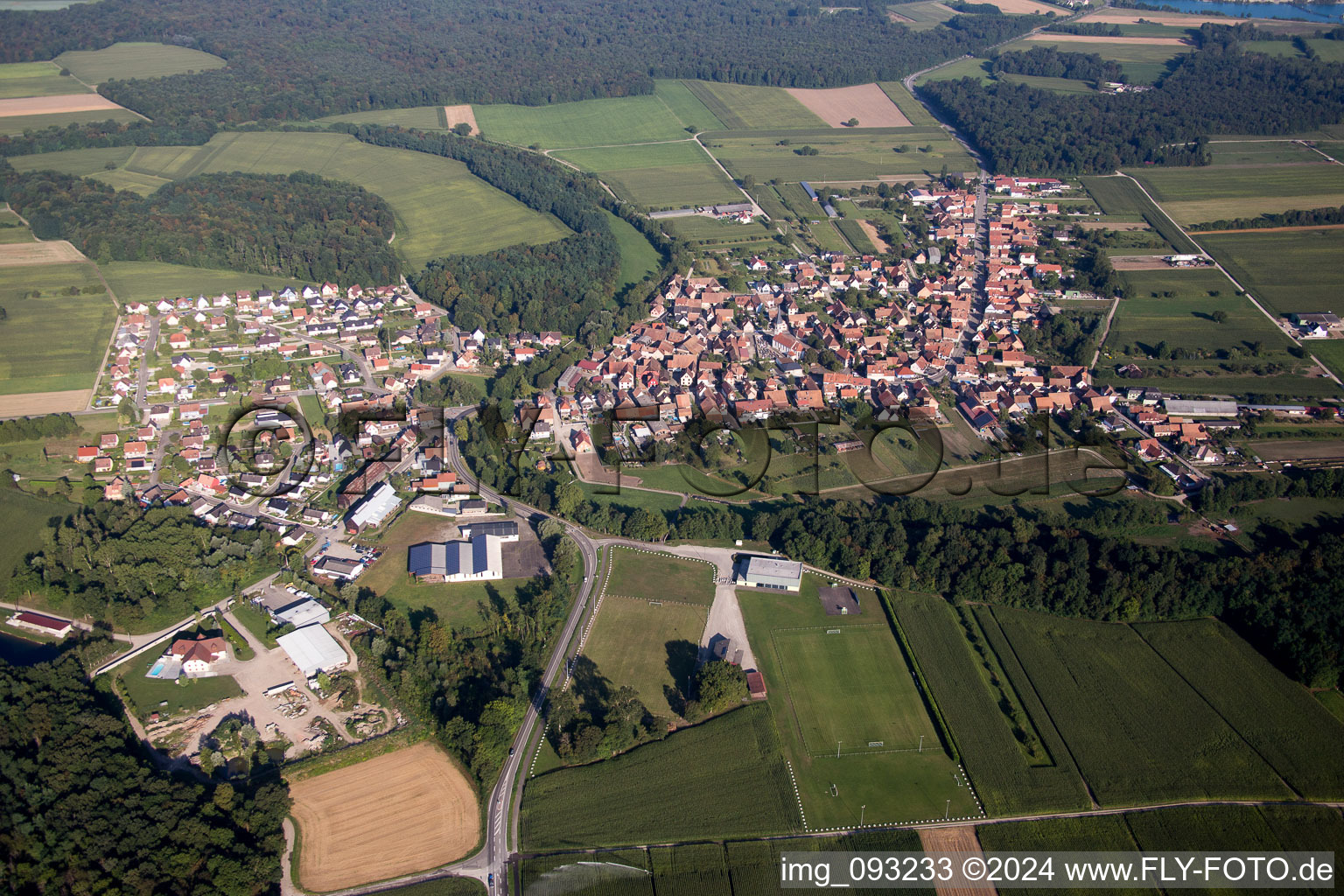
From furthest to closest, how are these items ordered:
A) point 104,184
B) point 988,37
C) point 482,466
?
point 988,37, point 104,184, point 482,466

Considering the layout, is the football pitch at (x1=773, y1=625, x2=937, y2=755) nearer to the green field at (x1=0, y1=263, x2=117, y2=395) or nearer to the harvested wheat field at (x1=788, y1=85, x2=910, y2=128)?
the green field at (x1=0, y1=263, x2=117, y2=395)

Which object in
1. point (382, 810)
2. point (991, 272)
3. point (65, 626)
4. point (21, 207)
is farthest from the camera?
point (21, 207)

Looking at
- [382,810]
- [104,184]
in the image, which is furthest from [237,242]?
[382,810]

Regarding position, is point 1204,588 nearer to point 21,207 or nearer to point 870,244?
point 870,244

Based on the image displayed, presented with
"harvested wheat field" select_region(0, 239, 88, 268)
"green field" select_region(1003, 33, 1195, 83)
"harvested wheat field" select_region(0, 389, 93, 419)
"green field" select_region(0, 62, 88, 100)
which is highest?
"green field" select_region(1003, 33, 1195, 83)

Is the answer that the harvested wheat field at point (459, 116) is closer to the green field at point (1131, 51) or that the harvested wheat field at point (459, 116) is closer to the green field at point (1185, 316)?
the green field at point (1185, 316)

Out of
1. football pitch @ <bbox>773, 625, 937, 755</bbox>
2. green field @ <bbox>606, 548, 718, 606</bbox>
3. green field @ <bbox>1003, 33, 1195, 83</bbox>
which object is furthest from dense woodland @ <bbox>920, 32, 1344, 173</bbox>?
football pitch @ <bbox>773, 625, 937, 755</bbox>

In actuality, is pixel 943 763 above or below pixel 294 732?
above

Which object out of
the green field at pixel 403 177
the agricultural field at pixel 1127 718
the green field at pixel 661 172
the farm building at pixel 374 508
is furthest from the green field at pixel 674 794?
the green field at pixel 661 172
